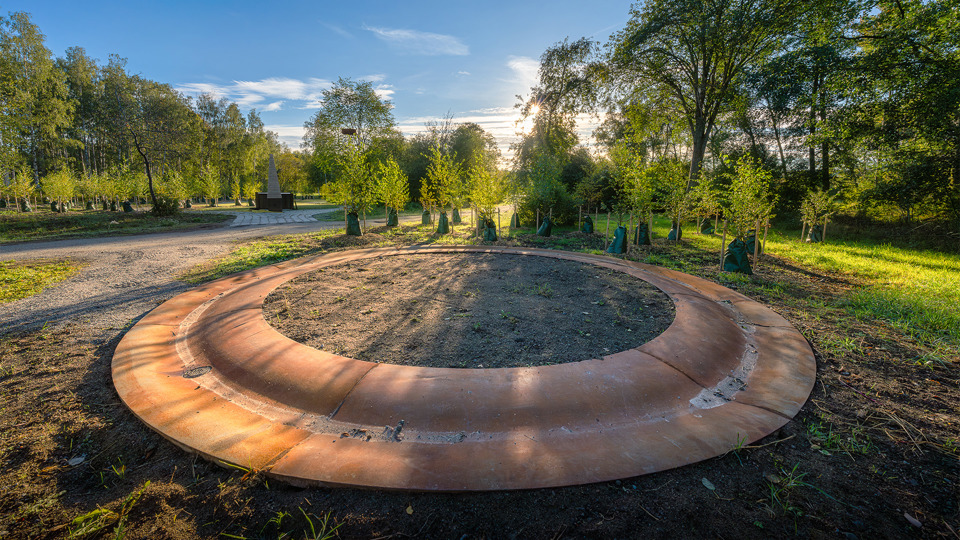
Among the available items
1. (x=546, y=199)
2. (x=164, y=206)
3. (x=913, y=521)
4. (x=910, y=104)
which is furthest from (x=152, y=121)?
(x=910, y=104)

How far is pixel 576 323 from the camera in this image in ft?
11.5

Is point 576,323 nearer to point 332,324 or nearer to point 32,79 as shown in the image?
point 332,324

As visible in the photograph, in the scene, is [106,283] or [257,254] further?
[257,254]

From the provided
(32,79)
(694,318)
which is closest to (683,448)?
(694,318)

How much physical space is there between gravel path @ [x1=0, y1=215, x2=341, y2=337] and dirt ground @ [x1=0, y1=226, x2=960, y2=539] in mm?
1982

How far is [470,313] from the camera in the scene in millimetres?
3777

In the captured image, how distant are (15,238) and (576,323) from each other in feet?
53.0

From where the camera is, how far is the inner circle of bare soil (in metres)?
2.89

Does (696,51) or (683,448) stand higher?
(696,51)

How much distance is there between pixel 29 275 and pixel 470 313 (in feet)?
24.5

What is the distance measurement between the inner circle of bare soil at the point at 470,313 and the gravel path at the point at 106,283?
5.67ft

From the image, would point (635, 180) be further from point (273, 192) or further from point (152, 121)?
point (152, 121)

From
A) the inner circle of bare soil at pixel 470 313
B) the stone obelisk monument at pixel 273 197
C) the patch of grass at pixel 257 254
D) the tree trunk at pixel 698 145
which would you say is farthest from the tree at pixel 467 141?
the inner circle of bare soil at pixel 470 313

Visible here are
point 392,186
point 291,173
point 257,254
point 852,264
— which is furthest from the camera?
point 291,173
